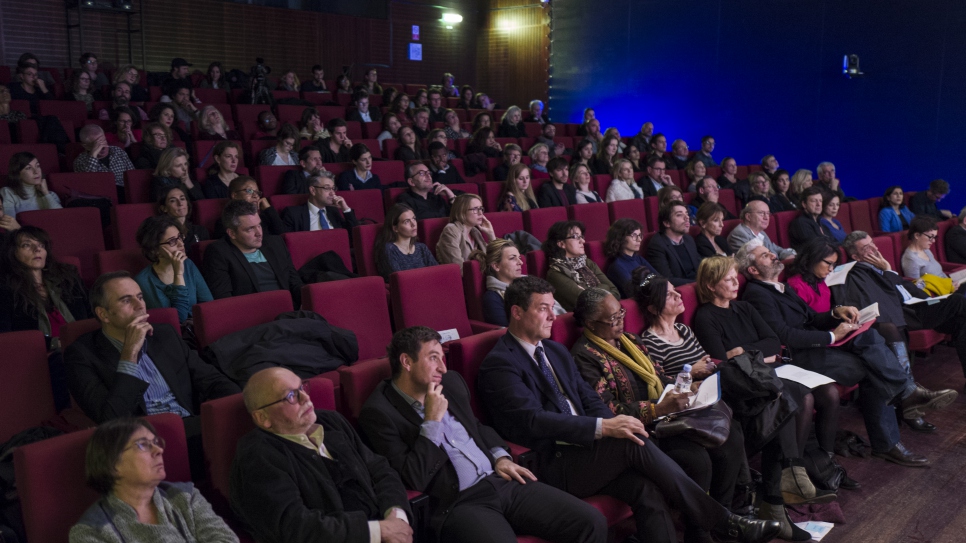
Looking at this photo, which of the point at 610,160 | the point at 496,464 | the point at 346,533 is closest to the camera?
the point at 346,533

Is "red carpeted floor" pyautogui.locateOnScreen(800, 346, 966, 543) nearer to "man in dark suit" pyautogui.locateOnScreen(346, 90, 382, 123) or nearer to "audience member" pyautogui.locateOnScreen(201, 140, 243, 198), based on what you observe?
"audience member" pyautogui.locateOnScreen(201, 140, 243, 198)

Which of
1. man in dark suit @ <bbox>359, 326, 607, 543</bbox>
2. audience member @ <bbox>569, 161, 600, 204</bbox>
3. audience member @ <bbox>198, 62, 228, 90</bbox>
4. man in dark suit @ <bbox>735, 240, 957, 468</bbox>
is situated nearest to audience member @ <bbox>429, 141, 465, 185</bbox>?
audience member @ <bbox>569, 161, 600, 204</bbox>

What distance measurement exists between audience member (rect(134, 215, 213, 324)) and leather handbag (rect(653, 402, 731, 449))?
174cm

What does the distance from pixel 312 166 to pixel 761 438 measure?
318 centimetres

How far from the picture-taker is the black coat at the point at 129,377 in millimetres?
2023

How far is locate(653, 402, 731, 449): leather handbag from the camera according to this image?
2.32 metres

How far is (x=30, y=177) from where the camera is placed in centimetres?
369

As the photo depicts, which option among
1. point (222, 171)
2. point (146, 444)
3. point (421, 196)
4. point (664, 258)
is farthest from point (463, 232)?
point (146, 444)

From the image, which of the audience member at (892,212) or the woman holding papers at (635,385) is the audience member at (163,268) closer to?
the woman holding papers at (635,385)

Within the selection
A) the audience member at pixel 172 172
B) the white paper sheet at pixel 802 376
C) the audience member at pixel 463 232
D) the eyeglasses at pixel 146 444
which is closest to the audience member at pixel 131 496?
the eyeglasses at pixel 146 444

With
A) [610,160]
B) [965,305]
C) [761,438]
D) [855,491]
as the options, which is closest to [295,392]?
[761,438]

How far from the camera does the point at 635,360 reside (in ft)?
8.68

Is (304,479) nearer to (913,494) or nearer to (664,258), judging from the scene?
(913,494)

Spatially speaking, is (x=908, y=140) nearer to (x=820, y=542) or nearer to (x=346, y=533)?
(x=820, y=542)
